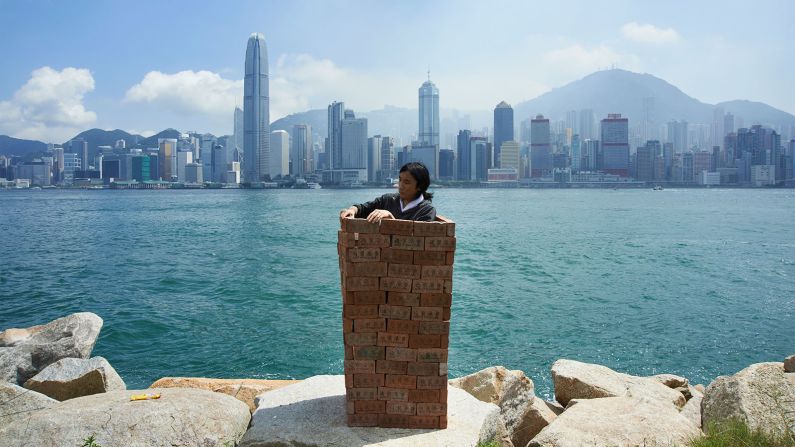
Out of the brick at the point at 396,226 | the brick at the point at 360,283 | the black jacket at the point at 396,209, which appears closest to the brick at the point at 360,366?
the brick at the point at 360,283

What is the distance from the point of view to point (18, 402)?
5750mm

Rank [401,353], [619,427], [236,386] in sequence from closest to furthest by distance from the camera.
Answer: [619,427] → [401,353] → [236,386]

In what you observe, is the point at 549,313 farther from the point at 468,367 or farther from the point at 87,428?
the point at 87,428

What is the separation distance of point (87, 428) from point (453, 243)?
10.9 feet

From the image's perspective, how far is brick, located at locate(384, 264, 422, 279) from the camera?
4848mm

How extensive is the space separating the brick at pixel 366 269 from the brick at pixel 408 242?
20 cm

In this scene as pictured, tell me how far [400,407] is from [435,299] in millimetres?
1031

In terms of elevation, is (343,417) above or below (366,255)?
below


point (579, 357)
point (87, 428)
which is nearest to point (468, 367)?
point (579, 357)

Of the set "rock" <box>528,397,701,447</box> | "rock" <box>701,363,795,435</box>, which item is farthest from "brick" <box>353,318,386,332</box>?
"rock" <box>701,363,795,435</box>

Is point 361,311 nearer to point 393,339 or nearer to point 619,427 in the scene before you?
point 393,339

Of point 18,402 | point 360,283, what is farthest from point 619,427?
point 18,402

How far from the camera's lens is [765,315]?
1595 cm

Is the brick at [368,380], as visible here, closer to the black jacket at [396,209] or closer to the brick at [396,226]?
the brick at [396,226]
